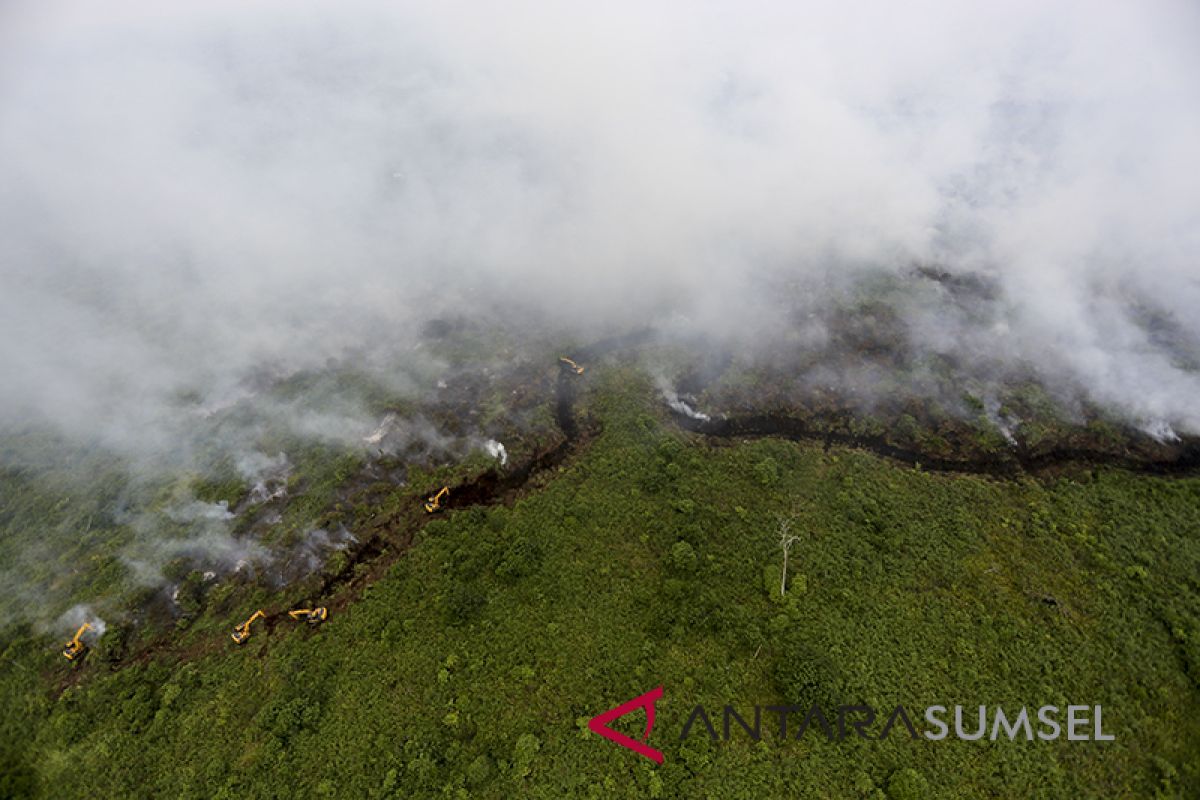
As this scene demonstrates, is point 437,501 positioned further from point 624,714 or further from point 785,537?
point 785,537

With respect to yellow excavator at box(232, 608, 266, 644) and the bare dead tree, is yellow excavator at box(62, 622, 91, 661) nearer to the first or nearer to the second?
yellow excavator at box(232, 608, 266, 644)

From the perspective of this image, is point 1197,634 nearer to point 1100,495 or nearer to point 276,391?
point 1100,495

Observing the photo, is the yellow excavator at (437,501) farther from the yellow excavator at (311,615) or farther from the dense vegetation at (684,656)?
the yellow excavator at (311,615)

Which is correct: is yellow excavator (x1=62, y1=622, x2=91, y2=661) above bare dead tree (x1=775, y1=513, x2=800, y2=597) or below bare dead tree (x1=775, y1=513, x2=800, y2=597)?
below

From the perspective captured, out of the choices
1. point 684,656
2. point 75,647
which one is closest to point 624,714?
point 684,656

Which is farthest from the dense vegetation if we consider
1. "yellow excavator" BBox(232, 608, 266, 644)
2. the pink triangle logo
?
"yellow excavator" BBox(232, 608, 266, 644)
